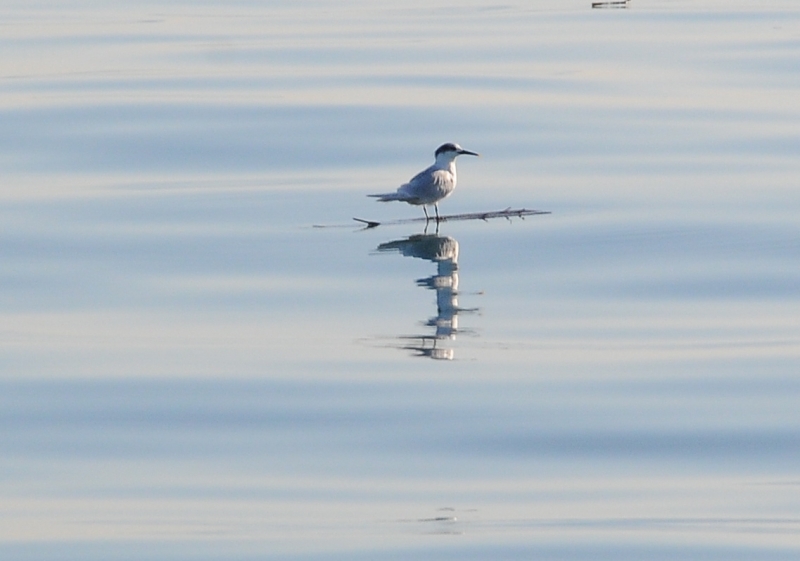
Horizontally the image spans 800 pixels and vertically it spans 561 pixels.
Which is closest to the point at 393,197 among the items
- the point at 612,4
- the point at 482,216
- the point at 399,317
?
the point at 482,216

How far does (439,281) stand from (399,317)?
3.67 feet

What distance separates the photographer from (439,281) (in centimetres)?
1041

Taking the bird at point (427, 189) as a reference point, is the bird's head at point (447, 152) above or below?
above

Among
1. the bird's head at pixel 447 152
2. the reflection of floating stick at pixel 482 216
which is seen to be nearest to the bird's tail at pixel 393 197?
the reflection of floating stick at pixel 482 216

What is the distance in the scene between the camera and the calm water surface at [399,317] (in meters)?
6.35

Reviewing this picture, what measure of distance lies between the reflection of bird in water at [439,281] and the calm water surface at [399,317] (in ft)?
0.13

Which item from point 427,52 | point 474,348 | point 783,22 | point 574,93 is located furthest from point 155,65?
point 474,348

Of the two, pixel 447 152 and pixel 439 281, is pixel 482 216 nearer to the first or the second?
pixel 447 152

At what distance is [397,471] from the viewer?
22.3ft

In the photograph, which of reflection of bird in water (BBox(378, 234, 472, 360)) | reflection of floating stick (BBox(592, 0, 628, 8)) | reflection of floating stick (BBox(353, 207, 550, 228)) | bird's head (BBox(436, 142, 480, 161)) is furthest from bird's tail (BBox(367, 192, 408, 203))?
reflection of floating stick (BBox(592, 0, 628, 8))

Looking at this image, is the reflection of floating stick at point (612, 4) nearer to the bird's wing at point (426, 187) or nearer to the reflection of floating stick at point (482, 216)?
the reflection of floating stick at point (482, 216)

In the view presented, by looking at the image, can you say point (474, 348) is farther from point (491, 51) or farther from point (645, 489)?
point (491, 51)

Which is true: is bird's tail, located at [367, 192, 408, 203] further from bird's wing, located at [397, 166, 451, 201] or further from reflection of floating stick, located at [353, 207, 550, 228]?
reflection of floating stick, located at [353, 207, 550, 228]

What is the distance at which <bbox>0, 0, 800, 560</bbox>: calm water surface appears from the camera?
635cm
